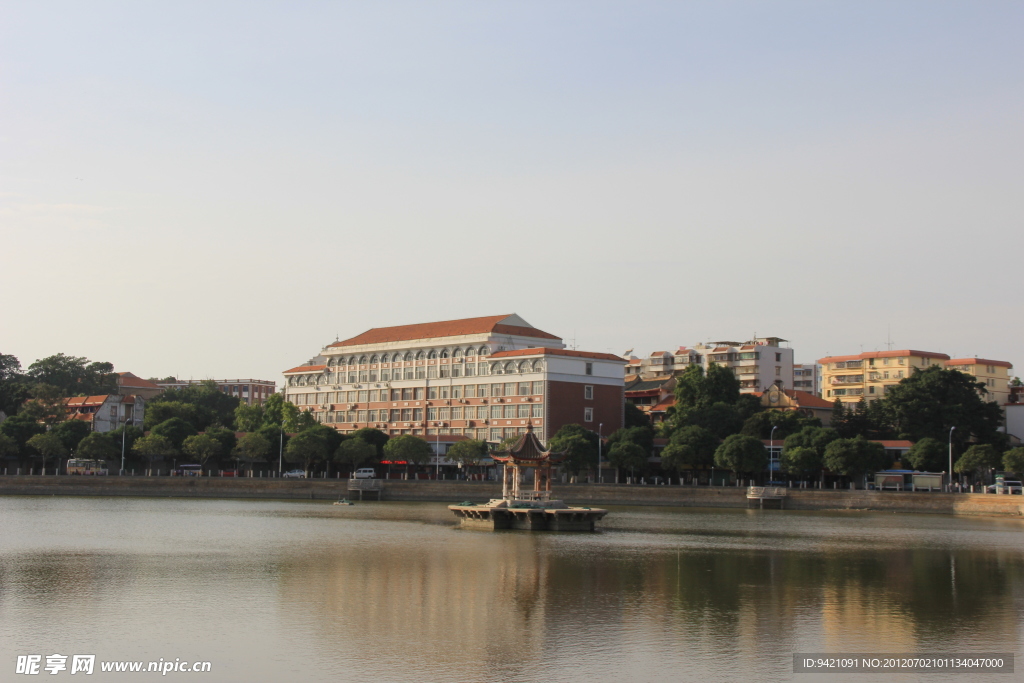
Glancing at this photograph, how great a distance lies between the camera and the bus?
9988 centimetres

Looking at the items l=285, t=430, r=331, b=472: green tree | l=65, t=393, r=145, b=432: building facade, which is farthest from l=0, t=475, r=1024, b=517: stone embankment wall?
l=65, t=393, r=145, b=432: building facade

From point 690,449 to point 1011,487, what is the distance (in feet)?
83.6

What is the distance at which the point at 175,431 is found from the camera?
108 metres

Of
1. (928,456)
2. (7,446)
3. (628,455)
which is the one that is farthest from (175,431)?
(928,456)

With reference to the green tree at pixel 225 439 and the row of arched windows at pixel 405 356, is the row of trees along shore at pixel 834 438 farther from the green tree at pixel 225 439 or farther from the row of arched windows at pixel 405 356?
the green tree at pixel 225 439

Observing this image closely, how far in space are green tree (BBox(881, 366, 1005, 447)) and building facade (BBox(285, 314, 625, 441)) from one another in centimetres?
2878

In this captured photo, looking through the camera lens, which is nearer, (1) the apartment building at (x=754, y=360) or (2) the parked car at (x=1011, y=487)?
(2) the parked car at (x=1011, y=487)

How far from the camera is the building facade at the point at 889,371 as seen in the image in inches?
5044

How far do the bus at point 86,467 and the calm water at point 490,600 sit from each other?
4358cm

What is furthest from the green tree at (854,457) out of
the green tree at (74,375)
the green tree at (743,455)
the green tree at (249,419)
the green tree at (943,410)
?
the green tree at (74,375)

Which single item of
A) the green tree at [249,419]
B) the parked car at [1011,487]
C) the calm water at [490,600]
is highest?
the green tree at [249,419]

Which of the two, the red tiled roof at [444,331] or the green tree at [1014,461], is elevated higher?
the red tiled roof at [444,331]

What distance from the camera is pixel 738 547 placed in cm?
5056

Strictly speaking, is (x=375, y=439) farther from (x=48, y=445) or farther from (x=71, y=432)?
(x=48, y=445)
